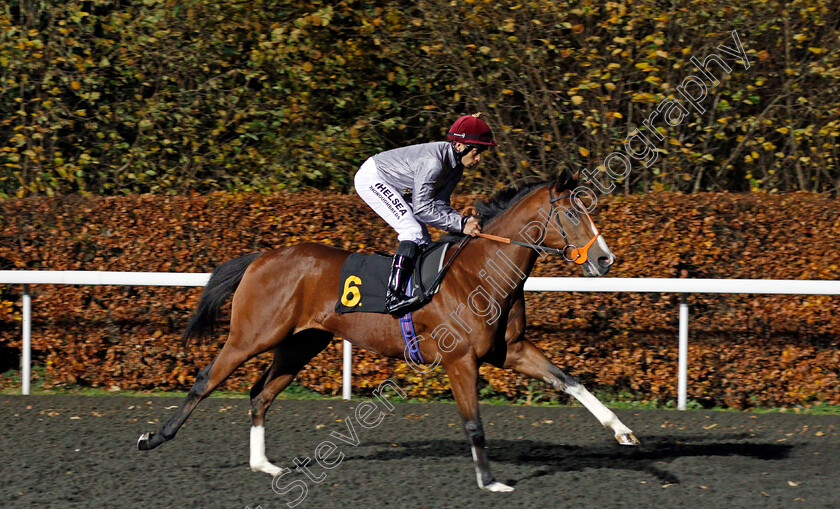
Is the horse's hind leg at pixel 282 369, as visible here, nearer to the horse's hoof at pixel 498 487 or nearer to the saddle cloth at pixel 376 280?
the saddle cloth at pixel 376 280

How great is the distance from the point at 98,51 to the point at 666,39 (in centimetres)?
554

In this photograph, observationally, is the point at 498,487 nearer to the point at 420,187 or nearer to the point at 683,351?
the point at 420,187

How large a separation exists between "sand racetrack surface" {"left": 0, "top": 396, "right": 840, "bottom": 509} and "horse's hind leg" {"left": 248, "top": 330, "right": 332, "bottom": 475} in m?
0.29

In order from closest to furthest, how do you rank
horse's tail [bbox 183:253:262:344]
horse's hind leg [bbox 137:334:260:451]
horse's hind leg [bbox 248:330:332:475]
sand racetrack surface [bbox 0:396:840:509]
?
sand racetrack surface [bbox 0:396:840:509], horse's hind leg [bbox 137:334:260:451], horse's hind leg [bbox 248:330:332:475], horse's tail [bbox 183:253:262:344]

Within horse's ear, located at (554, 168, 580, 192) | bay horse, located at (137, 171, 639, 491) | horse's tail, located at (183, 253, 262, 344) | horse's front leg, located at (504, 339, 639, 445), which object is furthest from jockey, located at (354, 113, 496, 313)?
horse's tail, located at (183, 253, 262, 344)

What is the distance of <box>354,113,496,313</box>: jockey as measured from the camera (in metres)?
4.51

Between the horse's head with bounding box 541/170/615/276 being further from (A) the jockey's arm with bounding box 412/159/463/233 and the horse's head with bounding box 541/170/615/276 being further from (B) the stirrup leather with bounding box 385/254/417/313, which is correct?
(B) the stirrup leather with bounding box 385/254/417/313

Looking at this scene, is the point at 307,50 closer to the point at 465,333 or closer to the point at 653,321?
the point at 653,321

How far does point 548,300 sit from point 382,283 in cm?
221

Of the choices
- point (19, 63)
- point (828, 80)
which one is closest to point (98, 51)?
point (19, 63)

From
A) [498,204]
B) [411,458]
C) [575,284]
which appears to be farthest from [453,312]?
[575,284]

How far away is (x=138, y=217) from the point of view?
692 cm

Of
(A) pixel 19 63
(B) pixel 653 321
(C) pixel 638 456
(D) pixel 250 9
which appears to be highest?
(D) pixel 250 9

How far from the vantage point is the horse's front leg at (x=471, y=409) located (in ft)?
13.9
